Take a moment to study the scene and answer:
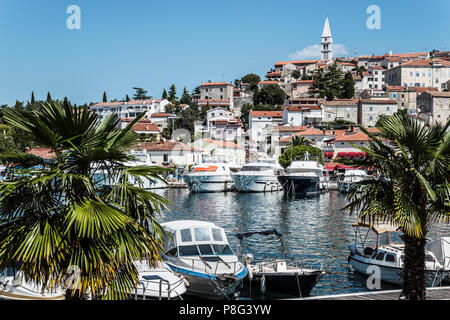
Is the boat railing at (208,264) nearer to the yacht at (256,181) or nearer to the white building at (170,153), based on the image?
the yacht at (256,181)

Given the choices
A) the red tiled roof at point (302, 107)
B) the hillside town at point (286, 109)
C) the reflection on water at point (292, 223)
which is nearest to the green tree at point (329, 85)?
the hillside town at point (286, 109)

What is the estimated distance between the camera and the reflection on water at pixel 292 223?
2383 cm

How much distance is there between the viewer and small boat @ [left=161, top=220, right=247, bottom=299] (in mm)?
17812

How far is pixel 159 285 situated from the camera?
15.4 m

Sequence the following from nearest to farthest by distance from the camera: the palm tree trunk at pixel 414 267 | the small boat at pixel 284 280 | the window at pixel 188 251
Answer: the palm tree trunk at pixel 414 267, the small boat at pixel 284 280, the window at pixel 188 251

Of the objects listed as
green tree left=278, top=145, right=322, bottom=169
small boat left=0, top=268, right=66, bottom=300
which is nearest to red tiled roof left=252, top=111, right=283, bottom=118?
green tree left=278, top=145, right=322, bottom=169

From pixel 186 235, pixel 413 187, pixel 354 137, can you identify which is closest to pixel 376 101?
pixel 354 137

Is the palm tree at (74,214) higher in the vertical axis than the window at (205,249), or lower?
higher

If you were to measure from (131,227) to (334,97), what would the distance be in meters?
135

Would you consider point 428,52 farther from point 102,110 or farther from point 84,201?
point 84,201

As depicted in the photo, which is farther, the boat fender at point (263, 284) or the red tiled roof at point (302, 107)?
Result: the red tiled roof at point (302, 107)

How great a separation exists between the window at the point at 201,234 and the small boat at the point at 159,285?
289 centimetres

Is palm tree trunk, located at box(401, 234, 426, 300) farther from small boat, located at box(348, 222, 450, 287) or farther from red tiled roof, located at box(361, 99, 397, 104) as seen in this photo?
red tiled roof, located at box(361, 99, 397, 104)

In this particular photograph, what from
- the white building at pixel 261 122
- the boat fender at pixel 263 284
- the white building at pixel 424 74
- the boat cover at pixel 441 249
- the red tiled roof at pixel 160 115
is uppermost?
the white building at pixel 424 74
